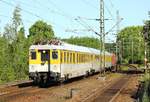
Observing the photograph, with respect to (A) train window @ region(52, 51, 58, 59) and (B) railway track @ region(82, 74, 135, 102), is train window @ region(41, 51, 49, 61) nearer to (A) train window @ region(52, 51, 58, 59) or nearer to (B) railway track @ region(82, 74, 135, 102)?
(A) train window @ region(52, 51, 58, 59)

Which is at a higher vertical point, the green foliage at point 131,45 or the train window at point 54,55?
the green foliage at point 131,45

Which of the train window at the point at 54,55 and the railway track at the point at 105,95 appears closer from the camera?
the railway track at the point at 105,95

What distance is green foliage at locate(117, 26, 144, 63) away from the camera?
119 metres

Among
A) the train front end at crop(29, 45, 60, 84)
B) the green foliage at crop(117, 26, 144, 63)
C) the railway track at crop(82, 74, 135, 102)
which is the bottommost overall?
the railway track at crop(82, 74, 135, 102)

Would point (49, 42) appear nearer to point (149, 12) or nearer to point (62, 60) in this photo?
point (62, 60)

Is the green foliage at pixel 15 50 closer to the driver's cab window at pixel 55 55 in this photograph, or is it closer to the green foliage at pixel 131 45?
the driver's cab window at pixel 55 55

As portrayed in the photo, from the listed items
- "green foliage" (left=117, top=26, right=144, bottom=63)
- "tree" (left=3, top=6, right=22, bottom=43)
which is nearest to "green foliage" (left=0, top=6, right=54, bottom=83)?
"tree" (left=3, top=6, right=22, bottom=43)

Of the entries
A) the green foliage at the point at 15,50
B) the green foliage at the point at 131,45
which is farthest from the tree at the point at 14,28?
the green foliage at the point at 131,45

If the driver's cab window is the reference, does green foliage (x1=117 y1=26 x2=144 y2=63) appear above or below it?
above

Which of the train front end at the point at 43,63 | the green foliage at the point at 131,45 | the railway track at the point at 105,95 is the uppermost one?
the green foliage at the point at 131,45

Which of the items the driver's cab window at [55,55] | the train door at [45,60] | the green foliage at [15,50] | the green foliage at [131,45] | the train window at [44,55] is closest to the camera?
the driver's cab window at [55,55]

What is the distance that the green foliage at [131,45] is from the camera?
11938 cm

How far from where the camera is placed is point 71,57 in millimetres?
33781

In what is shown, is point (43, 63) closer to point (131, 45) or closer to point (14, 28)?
point (14, 28)
